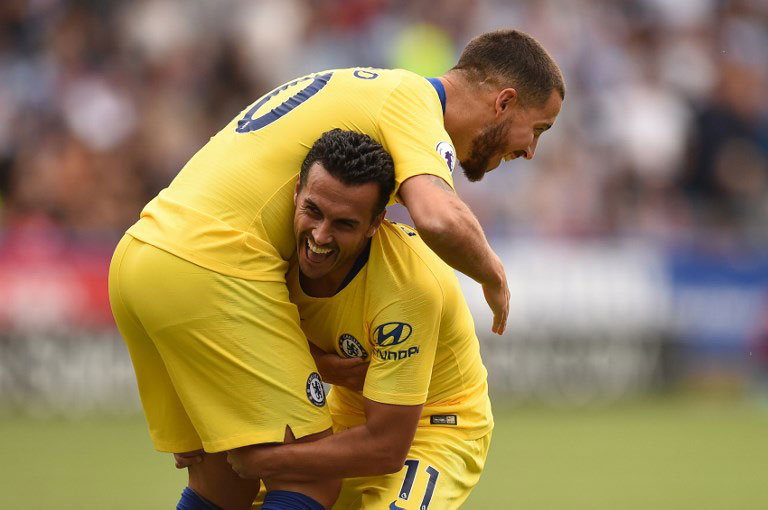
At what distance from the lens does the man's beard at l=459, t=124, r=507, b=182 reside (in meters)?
5.80

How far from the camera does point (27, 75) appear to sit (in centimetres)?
1400

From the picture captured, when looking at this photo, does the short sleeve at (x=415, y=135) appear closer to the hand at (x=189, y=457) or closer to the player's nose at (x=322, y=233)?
the player's nose at (x=322, y=233)

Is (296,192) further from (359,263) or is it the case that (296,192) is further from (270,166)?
(359,263)

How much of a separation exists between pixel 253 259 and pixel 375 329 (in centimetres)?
59

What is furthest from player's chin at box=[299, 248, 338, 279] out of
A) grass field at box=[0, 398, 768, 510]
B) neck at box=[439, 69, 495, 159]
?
grass field at box=[0, 398, 768, 510]

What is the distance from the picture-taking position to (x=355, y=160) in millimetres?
5117

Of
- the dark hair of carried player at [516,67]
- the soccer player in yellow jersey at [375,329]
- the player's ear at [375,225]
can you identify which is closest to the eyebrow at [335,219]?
the soccer player in yellow jersey at [375,329]

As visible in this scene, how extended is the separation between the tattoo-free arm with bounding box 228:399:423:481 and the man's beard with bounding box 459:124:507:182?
1.19 m

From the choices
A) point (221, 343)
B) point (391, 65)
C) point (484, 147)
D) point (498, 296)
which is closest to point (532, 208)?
point (391, 65)

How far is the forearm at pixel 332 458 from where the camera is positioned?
5273mm

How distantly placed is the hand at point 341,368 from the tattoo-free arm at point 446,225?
2.65ft

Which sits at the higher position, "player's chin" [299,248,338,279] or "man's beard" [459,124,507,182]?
"man's beard" [459,124,507,182]

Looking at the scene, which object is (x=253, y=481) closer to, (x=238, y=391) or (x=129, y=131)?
(x=238, y=391)

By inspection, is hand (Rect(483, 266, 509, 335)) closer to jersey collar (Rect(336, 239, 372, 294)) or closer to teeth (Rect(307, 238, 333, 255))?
jersey collar (Rect(336, 239, 372, 294))
